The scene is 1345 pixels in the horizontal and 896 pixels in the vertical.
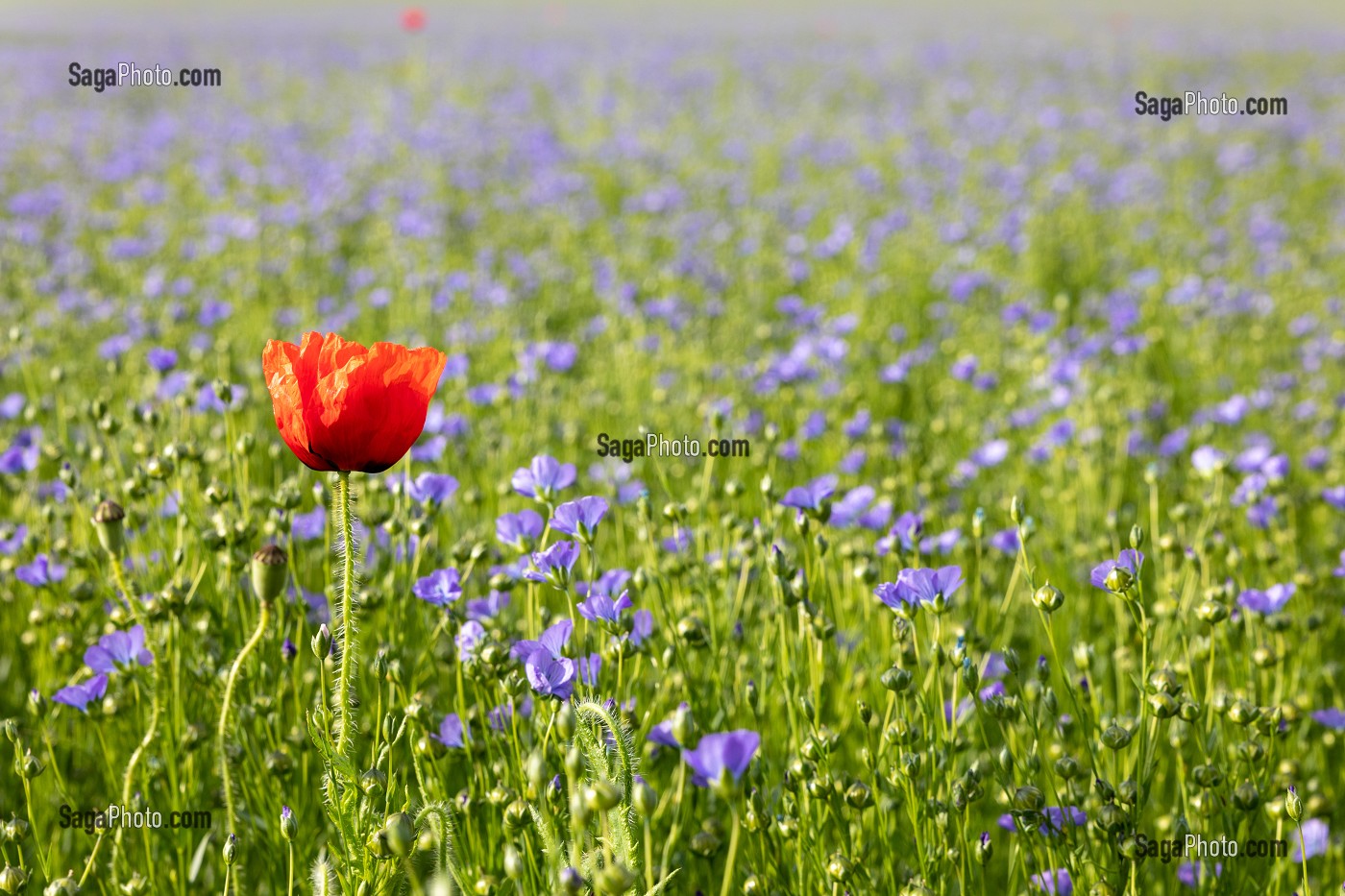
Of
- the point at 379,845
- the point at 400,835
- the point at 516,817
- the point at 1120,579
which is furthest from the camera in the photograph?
the point at 1120,579

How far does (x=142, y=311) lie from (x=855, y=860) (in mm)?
3736

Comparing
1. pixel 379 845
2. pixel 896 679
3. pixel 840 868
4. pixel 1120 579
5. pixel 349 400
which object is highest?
pixel 349 400

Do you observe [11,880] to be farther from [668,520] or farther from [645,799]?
[668,520]

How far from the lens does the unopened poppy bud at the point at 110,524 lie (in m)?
1.39

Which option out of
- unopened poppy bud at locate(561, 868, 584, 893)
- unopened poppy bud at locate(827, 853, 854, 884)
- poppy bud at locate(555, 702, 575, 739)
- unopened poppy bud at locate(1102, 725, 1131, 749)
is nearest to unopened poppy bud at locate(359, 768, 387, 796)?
poppy bud at locate(555, 702, 575, 739)

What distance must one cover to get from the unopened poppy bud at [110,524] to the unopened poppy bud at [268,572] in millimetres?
288

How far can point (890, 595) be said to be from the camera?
1368 mm

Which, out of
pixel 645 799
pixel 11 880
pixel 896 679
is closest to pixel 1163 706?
pixel 896 679

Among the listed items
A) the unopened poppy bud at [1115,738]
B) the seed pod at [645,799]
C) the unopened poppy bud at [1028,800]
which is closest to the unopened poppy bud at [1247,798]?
the unopened poppy bud at [1115,738]

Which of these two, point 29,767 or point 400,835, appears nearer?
point 400,835

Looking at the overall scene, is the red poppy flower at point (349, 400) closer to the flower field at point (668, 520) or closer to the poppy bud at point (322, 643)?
the flower field at point (668, 520)

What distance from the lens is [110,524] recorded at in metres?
1.41

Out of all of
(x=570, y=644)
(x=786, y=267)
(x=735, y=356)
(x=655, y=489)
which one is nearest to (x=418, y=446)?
(x=655, y=489)

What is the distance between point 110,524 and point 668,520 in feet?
3.09
